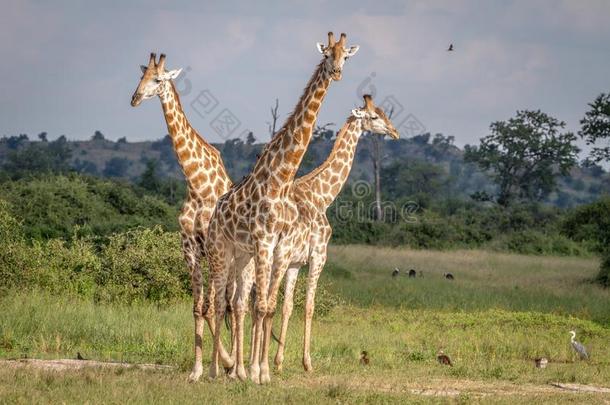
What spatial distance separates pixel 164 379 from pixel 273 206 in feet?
6.31

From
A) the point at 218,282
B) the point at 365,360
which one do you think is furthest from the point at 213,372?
the point at 365,360

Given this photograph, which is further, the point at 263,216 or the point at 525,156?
the point at 525,156

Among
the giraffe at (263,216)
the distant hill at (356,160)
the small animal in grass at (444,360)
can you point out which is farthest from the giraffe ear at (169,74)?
the distant hill at (356,160)

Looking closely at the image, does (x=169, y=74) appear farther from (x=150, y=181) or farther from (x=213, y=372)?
(x=150, y=181)

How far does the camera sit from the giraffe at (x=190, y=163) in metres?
11.0

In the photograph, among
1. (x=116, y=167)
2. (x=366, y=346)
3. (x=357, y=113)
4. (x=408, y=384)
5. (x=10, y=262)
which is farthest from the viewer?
(x=116, y=167)

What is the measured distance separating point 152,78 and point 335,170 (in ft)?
8.38

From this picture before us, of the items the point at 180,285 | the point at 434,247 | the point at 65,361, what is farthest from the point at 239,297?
the point at 434,247

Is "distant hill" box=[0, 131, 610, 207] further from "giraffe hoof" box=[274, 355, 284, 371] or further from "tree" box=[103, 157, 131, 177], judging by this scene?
"giraffe hoof" box=[274, 355, 284, 371]

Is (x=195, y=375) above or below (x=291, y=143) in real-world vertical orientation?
below

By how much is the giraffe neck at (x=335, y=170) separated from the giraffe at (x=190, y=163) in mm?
1229

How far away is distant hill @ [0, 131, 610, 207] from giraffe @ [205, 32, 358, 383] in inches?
2412

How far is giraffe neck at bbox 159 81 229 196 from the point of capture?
37.3ft

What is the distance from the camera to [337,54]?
33.1ft
